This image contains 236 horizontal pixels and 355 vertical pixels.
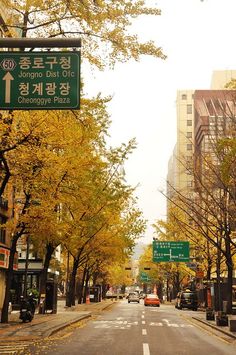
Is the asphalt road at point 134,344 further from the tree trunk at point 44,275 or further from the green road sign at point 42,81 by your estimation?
the tree trunk at point 44,275

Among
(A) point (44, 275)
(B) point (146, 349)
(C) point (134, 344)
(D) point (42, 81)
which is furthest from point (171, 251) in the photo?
(D) point (42, 81)

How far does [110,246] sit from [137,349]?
1134 inches

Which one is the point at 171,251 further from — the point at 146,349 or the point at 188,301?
the point at 146,349

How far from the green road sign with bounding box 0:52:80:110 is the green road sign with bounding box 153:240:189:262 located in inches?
1675

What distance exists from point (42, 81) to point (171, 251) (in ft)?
143

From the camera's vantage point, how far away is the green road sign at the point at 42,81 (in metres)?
10.9

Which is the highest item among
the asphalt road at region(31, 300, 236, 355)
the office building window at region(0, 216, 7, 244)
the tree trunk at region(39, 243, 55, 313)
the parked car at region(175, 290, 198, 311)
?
the office building window at region(0, 216, 7, 244)

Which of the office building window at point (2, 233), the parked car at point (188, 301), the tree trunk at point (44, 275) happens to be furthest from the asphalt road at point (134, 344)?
the parked car at point (188, 301)

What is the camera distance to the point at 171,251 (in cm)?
5288

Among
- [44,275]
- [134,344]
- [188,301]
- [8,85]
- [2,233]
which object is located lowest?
[188,301]

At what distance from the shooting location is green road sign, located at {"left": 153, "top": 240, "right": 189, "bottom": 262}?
5212 centimetres

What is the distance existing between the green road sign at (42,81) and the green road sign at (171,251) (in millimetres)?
42547

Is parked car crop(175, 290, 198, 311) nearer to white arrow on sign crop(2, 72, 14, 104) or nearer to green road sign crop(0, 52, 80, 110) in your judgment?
green road sign crop(0, 52, 80, 110)

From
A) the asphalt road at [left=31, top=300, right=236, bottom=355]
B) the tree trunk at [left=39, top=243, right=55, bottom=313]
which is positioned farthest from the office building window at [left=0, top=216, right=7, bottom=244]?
the asphalt road at [left=31, top=300, right=236, bottom=355]
